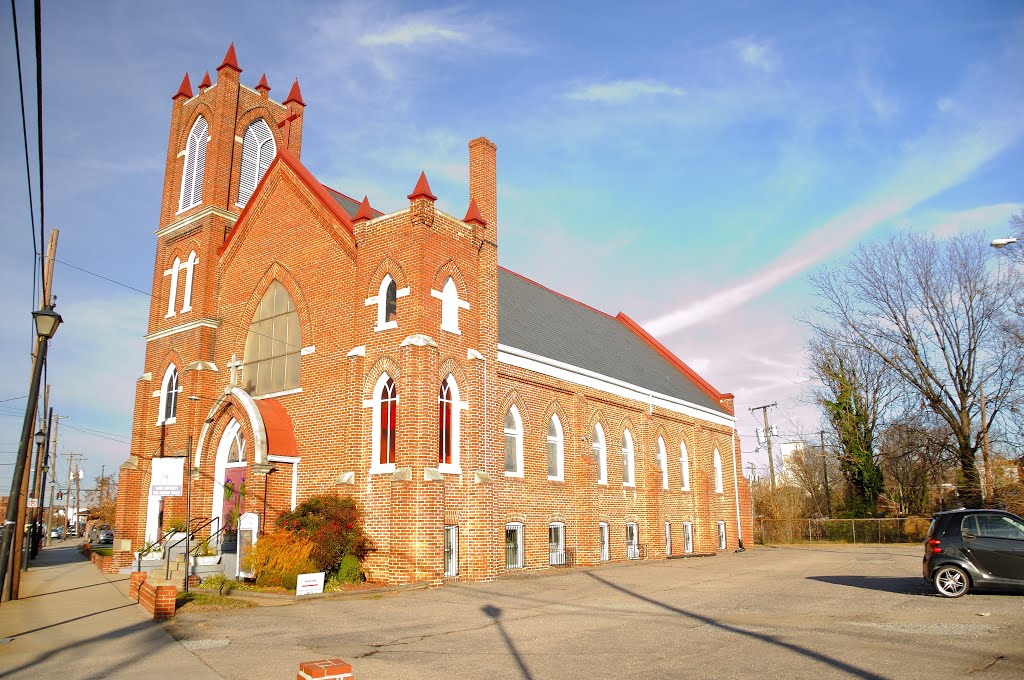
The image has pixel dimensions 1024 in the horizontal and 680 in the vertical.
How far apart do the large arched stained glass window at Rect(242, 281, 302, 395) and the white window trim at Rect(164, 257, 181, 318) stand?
168 inches

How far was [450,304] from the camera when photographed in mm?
20734

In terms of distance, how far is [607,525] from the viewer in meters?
26.7

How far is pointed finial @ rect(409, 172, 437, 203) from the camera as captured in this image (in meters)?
20.1

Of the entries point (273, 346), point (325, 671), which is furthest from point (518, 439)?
point (325, 671)

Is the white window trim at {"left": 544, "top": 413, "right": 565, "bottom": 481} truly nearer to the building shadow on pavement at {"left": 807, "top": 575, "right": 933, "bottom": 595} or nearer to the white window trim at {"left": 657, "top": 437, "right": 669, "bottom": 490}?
the white window trim at {"left": 657, "top": 437, "right": 669, "bottom": 490}

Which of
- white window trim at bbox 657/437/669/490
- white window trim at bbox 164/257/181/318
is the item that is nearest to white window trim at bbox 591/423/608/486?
white window trim at bbox 657/437/669/490

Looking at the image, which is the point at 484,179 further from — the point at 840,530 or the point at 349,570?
the point at 840,530

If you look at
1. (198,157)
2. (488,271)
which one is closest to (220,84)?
(198,157)

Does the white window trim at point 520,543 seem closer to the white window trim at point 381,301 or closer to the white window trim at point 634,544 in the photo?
the white window trim at point 634,544

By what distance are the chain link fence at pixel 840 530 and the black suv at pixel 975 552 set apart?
29543mm

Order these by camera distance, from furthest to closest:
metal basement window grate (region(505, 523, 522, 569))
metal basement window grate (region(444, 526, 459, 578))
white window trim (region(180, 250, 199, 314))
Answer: white window trim (region(180, 250, 199, 314)) < metal basement window grate (region(505, 523, 522, 569)) < metal basement window grate (region(444, 526, 459, 578))

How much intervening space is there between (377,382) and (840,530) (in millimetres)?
34065

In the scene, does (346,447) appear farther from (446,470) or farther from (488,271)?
(488,271)

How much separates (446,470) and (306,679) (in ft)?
45.1
